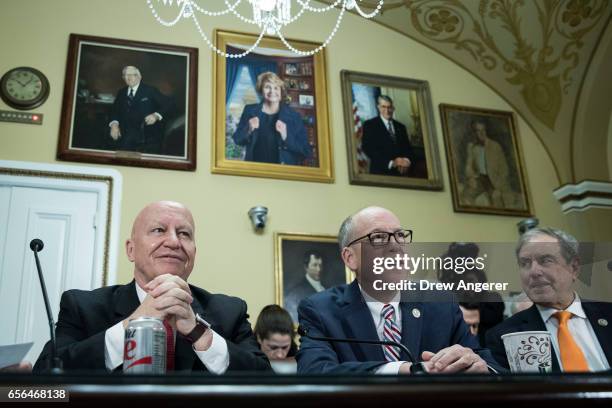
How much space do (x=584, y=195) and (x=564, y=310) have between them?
5.04 m

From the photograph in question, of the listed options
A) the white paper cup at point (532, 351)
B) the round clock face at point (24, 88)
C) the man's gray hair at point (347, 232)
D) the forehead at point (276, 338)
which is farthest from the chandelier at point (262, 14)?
the white paper cup at point (532, 351)

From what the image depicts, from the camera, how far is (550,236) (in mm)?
2771

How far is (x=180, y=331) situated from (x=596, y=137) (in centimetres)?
644

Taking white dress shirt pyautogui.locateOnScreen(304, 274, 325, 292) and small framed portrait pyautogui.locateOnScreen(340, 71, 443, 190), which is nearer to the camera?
white dress shirt pyautogui.locateOnScreen(304, 274, 325, 292)

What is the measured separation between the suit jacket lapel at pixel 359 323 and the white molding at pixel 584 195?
5.15 meters

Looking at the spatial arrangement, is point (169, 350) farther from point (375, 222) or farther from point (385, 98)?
point (385, 98)

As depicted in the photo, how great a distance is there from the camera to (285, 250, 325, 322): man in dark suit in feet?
19.2

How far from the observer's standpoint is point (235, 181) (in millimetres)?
6219

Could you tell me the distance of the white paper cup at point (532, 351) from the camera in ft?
6.25

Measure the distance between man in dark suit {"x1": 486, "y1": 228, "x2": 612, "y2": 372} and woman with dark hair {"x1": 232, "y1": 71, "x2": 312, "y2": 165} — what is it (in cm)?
406

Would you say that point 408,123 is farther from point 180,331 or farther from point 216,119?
point 180,331

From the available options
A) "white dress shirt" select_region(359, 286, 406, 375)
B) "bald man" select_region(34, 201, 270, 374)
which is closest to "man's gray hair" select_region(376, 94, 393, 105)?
"bald man" select_region(34, 201, 270, 374)

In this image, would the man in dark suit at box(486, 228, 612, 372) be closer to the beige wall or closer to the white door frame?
the beige wall

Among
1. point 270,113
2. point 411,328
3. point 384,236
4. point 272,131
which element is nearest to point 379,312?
point 411,328
